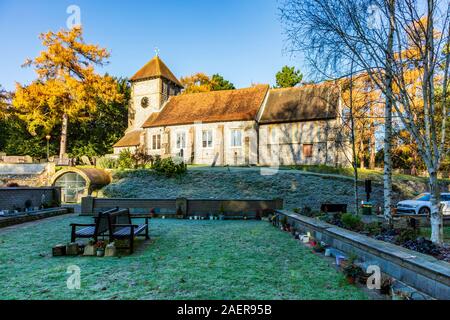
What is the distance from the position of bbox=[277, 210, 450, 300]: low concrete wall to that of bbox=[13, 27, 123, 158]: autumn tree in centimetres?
3761

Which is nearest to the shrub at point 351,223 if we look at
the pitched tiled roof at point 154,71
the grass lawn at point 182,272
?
the grass lawn at point 182,272

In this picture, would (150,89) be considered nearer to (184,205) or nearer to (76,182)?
(76,182)

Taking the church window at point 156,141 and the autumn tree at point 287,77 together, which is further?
the autumn tree at point 287,77

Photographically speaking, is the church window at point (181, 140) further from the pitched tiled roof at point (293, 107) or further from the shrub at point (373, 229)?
the shrub at point (373, 229)

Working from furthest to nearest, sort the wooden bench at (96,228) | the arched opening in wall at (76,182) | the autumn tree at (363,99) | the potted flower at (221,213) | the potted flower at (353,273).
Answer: the arched opening in wall at (76,182)
the potted flower at (221,213)
the autumn tree at (363,99)
the wooden bench at (96,228)
the potted flower at (353,273)

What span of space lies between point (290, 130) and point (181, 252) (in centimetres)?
2618

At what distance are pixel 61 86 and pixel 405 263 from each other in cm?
4064

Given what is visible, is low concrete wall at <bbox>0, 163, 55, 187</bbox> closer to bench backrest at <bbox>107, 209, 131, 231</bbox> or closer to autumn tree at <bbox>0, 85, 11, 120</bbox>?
autumn tree at <bbox>0, 85, 11, 120</bbox>

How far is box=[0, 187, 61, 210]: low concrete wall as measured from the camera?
14711 millimetres

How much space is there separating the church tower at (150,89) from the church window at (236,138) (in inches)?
518

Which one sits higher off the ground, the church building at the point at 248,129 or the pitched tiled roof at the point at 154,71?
the pitched tiled roof at the point at 154,71

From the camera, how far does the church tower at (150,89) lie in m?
40.8
